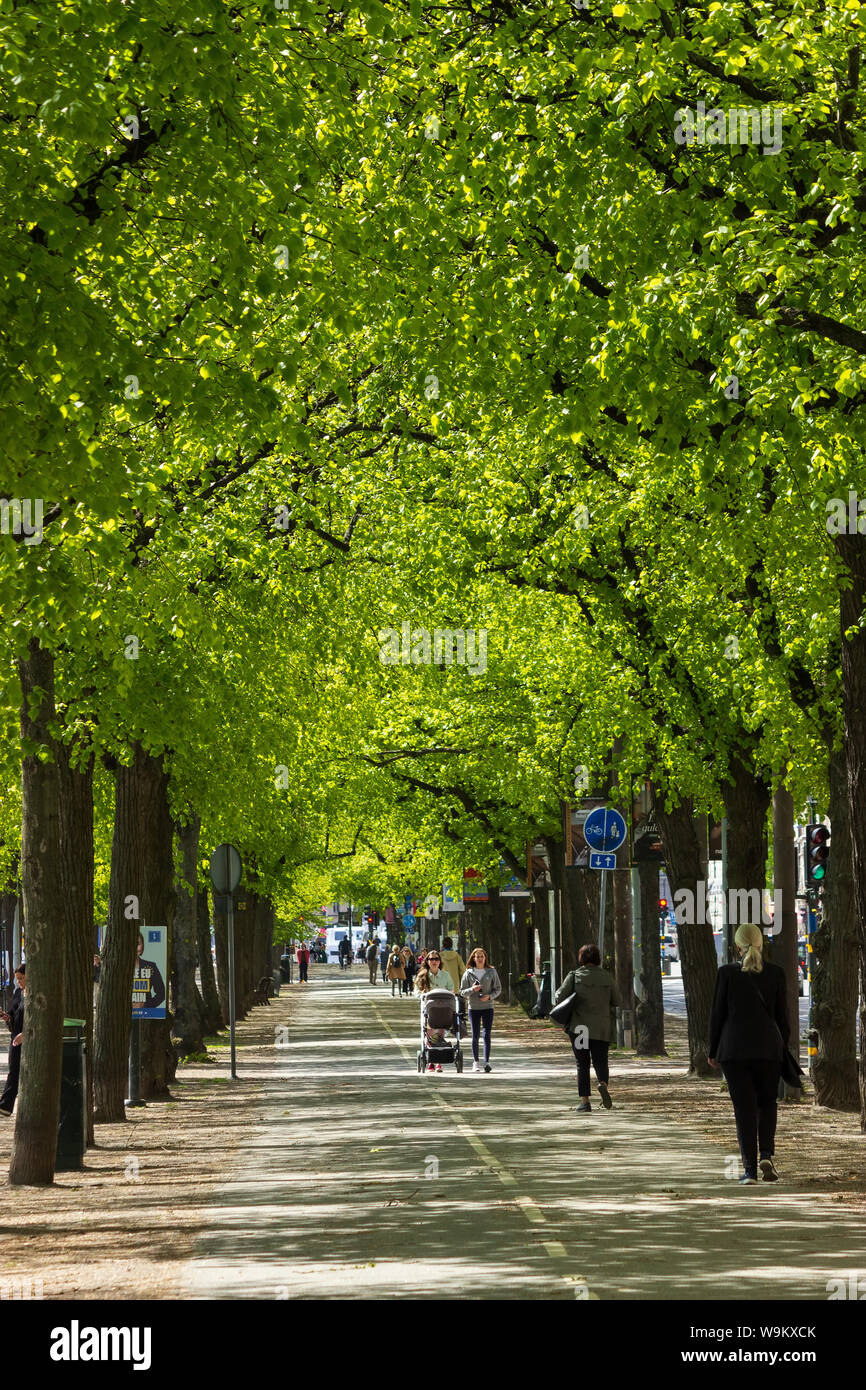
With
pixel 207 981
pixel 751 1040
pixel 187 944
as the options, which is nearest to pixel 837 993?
pixel 751 1040

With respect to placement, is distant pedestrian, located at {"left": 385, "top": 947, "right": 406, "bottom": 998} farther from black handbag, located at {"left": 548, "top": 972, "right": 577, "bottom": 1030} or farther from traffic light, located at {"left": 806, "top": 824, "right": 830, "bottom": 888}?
black handbag, located at {"left": 548, "top": 972, "right": 577, "bottom": 1030}

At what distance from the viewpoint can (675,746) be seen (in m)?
24.9

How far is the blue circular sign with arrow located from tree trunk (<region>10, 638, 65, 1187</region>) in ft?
40.5

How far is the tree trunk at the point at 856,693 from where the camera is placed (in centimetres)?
1530

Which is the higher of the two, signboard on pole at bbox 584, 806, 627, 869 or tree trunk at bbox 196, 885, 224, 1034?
signboard on pole at bbox 584, 806, 627, 869

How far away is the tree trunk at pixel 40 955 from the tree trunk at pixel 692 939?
12.2m

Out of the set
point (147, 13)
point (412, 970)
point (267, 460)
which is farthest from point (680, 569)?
point (412, 970)

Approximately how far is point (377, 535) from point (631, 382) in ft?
52.1

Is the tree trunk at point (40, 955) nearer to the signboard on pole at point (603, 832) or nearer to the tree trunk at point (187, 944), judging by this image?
the signboard on pole at point (603, 832)

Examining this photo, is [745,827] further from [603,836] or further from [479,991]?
[479,991]

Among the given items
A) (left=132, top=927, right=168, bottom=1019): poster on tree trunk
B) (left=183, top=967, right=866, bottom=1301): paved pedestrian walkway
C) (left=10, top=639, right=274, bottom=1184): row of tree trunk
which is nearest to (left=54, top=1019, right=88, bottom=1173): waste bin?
(left=10, top=639, right=274, bottom=1184): row of tree trunk

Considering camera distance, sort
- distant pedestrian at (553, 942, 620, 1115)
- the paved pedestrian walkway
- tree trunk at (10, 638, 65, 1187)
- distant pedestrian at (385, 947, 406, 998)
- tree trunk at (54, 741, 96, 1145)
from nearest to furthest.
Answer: the paved pedestrian walkway
tree trunk at (10, 638, 65, 1187)
tree trunk at (54, 741, 96, 1145)
distant pedestrian at (553, 942, 620, 1115)
distant pedestrian at (385, 947, 406, 998)

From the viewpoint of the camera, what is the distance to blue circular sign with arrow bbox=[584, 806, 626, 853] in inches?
1093

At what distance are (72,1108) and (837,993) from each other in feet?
28.4
